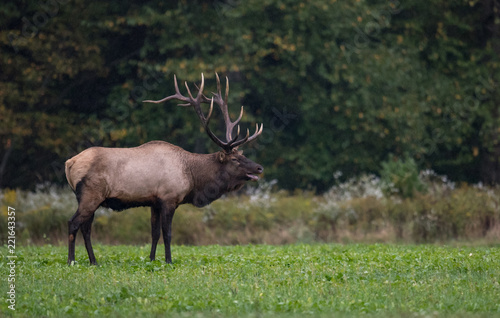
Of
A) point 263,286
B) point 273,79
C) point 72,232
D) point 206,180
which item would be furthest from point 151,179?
point 273,79

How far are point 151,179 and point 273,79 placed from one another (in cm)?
1544

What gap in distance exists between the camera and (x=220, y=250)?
16750 millimetres

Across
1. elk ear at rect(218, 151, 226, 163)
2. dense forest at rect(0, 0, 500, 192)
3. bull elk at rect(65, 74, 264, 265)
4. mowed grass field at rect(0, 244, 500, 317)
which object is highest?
dense forest at rect(0, 0, 500, 192)

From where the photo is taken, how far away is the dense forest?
2606 cm

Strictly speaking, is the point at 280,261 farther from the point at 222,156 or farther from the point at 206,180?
the point at 222,156

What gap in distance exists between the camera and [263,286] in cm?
1038

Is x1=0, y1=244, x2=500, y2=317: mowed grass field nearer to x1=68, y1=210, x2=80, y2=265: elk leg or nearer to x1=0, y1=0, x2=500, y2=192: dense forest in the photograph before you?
x1=68, y1=210, x2=80, y2=265: elk leg

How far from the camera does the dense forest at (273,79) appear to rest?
26062 mm

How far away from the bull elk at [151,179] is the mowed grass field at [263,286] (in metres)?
0.83

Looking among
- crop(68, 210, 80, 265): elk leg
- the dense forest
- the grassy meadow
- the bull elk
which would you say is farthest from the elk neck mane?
the dense forest

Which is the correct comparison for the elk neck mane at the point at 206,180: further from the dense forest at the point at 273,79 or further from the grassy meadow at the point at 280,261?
the dense forest at the point at 273,79

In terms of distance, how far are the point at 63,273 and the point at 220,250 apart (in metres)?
5.53

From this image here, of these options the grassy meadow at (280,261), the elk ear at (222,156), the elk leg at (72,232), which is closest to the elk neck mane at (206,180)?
the elk ear at (222,156)

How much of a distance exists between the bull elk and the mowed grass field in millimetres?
835
